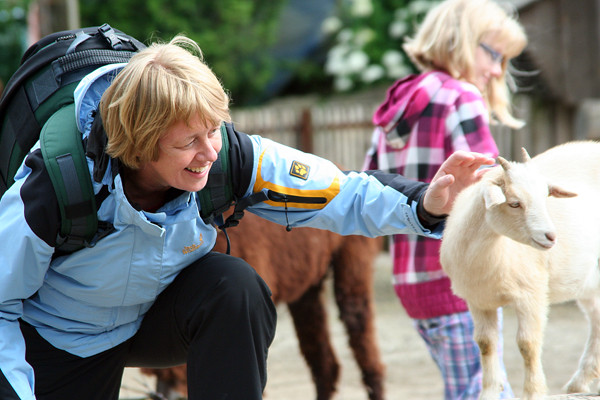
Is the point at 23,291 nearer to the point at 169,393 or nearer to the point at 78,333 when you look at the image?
the point at 78,333

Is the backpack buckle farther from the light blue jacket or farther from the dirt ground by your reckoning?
the dirt ground

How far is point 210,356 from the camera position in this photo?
2.37m

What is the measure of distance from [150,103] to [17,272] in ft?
2.17

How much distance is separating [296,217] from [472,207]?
628mm

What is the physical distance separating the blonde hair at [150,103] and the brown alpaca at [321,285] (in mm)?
2249

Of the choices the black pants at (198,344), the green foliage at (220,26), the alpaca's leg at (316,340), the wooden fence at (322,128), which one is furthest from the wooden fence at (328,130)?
the black pants at (198,344)

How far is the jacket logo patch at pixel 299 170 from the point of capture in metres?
2.47

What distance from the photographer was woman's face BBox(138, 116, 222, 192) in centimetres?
220

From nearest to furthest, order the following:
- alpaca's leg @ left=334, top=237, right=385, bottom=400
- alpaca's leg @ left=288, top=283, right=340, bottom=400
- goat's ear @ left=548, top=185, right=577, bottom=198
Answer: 1. goat's ear @ left=548, top=185, right=577, bottom=198
2. alpaca's leg @ left=334, top=237, right=385, bottom=400
3. alpaca's leg @ left=288, top=283, right=340, bottom=400

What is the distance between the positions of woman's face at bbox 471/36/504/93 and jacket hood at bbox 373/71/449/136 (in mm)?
174

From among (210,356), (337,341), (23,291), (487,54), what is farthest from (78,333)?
(337,341)

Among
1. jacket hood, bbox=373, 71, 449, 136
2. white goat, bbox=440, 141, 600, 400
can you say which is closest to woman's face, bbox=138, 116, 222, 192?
white goat, bbox=440, 141, 600, 400

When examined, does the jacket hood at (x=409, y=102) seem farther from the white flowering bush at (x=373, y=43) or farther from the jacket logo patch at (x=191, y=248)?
the white flowering bush at (x=373, y=43)

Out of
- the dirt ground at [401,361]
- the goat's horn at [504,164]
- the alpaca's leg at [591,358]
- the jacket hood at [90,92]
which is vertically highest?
the jacket hood at [90,92]
